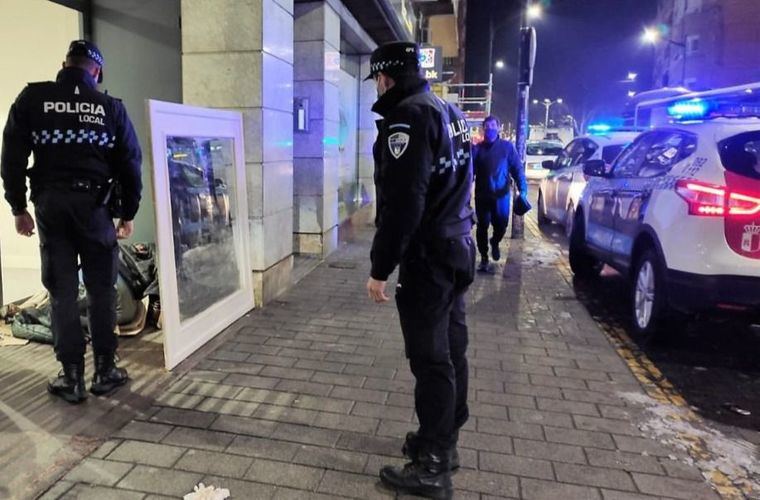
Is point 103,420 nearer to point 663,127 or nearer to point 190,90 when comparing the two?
point 190,90

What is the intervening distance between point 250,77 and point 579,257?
4.45 metres

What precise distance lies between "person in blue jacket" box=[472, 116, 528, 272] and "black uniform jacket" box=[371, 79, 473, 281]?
15.2 feet

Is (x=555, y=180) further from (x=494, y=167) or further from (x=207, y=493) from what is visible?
(x=207, y=493)

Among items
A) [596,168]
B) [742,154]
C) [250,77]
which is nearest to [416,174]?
[742,154]

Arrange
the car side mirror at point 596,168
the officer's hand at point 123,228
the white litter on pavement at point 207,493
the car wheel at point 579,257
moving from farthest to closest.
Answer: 1. the car wheel at point 579,257
2. the car side mirror at point 596,168
3. the officer's hand at point 123,228
4. the white litter on pavement at point 207,493

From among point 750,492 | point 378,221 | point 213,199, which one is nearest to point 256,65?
point 213,199

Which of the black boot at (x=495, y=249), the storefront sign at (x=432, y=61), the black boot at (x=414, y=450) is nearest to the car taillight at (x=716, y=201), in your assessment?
the black boot at (x=414, y=450)

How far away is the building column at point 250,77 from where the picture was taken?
5.27 m

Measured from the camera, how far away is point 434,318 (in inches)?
106

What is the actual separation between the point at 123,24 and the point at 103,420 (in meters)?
4.08

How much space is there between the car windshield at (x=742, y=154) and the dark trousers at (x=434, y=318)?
249cm

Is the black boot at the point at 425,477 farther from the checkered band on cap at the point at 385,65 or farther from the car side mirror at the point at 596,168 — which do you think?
the car side mirror at the point at 596,168

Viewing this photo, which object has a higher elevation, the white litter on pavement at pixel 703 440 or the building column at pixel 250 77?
the building column at pixel 250 77

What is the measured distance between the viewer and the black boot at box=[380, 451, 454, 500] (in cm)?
274
